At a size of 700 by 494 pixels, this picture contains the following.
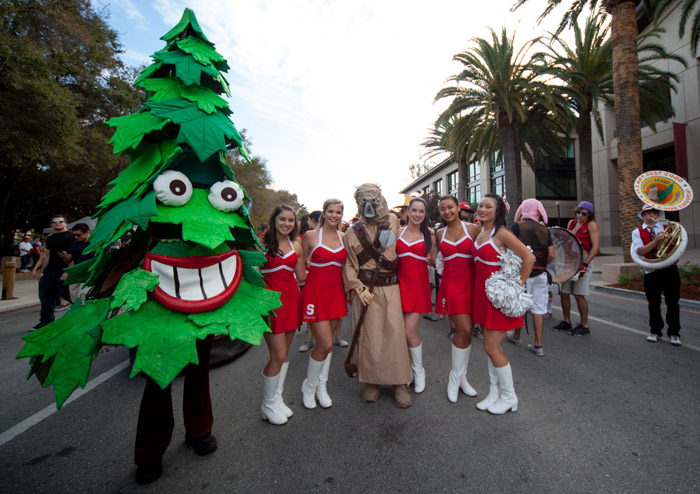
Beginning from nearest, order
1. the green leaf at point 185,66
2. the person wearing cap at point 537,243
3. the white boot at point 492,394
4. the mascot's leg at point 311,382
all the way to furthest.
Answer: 1. the green leaf at point 185,66
2. the white boot at point 492,394
3. the mascot's leg at point 311,382
4. the person wearing cap at point 537,243

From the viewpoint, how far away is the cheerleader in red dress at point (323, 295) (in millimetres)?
3018

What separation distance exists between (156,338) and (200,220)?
2.26ft

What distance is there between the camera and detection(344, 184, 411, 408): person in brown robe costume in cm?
305

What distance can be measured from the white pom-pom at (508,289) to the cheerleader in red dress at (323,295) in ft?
4.39

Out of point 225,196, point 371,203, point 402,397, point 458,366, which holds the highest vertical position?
point 371,203

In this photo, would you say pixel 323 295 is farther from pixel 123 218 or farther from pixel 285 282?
pixel 123 218

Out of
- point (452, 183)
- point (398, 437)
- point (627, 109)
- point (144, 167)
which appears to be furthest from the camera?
point (452, 183)

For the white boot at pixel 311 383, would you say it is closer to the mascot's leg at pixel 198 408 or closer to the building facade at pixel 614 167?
the mascot's leg at pixel 198 408

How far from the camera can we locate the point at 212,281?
6.63 ft

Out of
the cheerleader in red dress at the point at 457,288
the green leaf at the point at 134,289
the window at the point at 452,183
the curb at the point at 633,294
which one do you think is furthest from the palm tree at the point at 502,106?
the window at the point at 452,183

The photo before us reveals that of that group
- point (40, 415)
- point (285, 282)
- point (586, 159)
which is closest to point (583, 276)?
point (285, 282)

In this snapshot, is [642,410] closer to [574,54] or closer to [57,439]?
[57,439]

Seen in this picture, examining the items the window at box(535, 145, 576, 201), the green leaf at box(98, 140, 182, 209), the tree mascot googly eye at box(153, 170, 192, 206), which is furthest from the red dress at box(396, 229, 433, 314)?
the window at box(535, 145, 576, 201)

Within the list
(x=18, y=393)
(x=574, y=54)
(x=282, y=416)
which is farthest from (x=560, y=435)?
(x=574, y=54)
